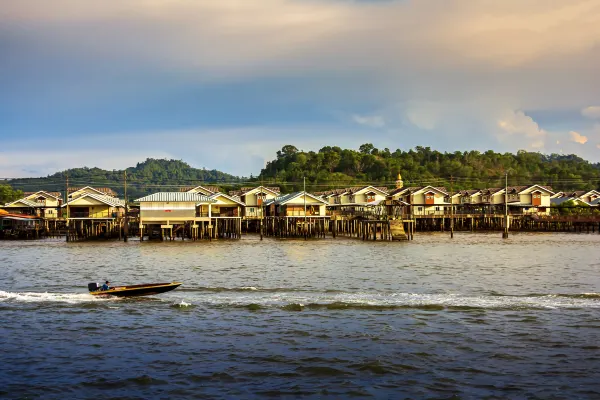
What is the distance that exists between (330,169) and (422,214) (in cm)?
5529

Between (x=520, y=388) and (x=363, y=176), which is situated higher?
(x=363, y=176)

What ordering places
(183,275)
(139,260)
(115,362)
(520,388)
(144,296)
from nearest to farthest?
(520,388) → (115,362) → (144,296) → (183,275) → (139,260)

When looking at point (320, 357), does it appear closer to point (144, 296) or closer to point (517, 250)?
point (144, 296)

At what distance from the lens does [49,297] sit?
21453mm

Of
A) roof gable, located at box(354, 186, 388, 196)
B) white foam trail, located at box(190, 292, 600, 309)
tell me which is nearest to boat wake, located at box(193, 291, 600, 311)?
white foam trail, located at box(190, 292, 600, 309)

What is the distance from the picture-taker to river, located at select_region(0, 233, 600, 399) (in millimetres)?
11922

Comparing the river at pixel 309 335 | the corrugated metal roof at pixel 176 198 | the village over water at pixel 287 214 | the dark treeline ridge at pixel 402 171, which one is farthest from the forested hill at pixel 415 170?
the river at pixel 309 335

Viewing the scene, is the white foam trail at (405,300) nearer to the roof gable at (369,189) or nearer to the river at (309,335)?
the river at (309,335)

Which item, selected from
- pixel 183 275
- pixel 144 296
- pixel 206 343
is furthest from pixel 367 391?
pixel 183 275

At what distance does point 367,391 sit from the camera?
11.6 metres

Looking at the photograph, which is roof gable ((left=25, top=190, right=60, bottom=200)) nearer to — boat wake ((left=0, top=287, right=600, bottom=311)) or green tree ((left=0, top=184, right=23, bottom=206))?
green tree ((left=0, top=184, right=23, bottom=206))

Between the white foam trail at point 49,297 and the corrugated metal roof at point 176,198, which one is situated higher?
the corrugated metal roof at point 176,198

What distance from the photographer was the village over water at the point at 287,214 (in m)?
57.6

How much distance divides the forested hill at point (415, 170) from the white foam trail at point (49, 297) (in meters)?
88.1
